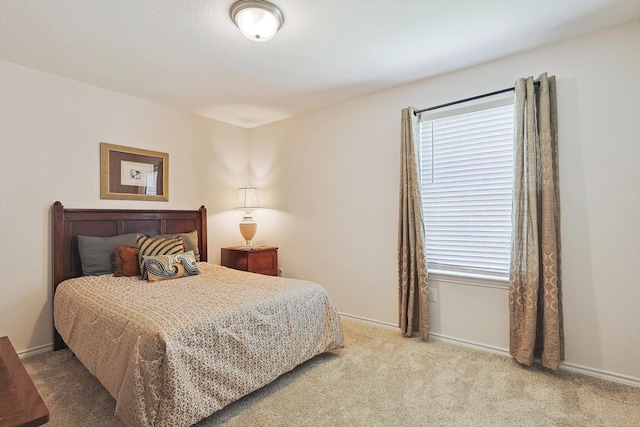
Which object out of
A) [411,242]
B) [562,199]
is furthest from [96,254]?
[562,199]

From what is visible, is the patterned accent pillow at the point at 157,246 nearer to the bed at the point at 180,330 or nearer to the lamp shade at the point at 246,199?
the bed at the point at 180,330

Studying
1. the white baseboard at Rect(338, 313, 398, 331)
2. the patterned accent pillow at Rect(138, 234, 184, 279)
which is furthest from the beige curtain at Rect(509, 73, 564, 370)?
the patterned accent pillow at Rect(138, 234, 184, 279)

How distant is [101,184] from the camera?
3070 millimetres

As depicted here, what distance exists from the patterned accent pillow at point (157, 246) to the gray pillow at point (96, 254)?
0.24m

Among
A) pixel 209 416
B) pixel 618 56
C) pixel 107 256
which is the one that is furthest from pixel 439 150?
pixel 107 256

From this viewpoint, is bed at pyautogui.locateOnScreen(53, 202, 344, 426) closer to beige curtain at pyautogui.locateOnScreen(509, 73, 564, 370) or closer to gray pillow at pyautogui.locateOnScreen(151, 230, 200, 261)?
gray pillow at pyautogui.locateOnScreen(151, 230, 200, 261)

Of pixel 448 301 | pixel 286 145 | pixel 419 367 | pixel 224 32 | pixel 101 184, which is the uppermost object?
pixel 224 32

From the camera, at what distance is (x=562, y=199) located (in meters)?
2.32

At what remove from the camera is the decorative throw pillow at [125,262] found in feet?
9.18

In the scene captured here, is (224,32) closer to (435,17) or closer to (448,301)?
(435,17)

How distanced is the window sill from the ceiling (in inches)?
70.5

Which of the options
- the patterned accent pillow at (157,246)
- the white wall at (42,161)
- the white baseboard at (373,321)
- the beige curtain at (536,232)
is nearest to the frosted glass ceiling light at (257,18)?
the beige curtain at (536,232)

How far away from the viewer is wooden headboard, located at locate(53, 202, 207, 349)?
275 cm

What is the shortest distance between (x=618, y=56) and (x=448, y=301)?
7.10ft
